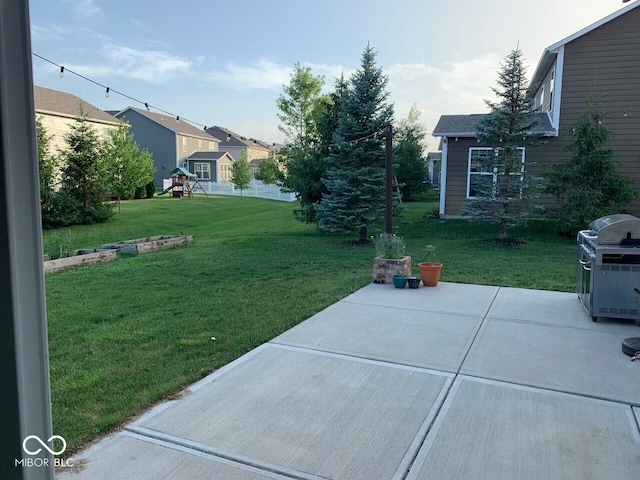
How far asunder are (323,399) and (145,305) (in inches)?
135

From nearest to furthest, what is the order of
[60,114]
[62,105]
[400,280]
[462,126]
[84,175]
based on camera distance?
[400,280] → [462,126] → [84,175] → [60,114] → [62,105]

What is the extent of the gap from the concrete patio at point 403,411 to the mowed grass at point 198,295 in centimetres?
34

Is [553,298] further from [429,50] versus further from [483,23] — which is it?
[429,50]

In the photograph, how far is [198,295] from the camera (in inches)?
248

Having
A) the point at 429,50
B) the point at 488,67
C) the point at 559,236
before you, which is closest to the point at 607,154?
the point at 559,236

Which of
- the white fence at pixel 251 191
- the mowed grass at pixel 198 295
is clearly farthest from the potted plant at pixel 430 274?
the white fence at pixel 251 191

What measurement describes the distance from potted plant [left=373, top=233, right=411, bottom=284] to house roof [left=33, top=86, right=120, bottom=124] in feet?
70.6

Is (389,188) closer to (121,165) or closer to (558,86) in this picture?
(558,86)

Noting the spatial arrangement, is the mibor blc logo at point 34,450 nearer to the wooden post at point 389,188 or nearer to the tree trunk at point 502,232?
the wooden post at point 389,188

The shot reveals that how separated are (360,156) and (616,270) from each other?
24.4 ft

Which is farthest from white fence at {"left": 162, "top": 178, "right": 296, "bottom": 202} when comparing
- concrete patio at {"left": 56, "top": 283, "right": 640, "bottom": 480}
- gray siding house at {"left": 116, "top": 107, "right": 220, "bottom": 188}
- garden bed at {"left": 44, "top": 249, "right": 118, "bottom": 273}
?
concrete patio at {"left": 56, "top": 283, "right": 640, "bottom": 480}

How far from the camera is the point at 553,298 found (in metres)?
6.07

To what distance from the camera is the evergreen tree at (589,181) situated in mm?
11195

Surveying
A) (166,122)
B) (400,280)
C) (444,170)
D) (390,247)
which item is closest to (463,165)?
(444,170)
